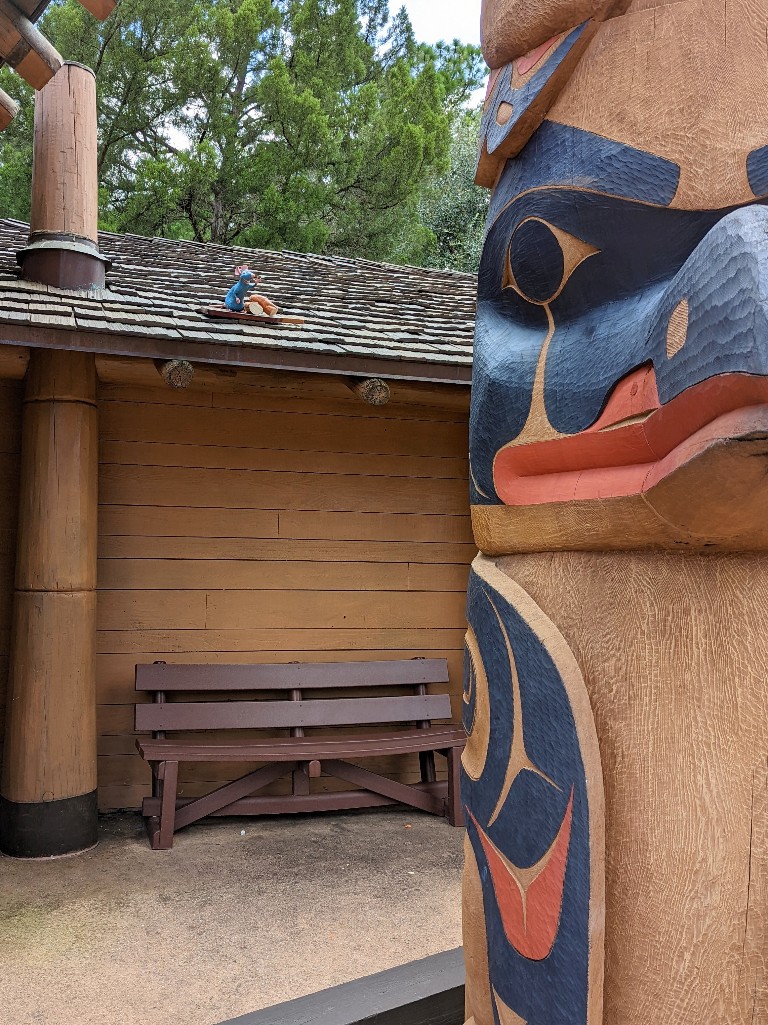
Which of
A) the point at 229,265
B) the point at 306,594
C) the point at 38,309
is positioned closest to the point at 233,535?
the point at 306,594

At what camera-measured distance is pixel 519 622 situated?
1222 mm

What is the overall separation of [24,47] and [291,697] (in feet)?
11.1

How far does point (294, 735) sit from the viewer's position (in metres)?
4.77

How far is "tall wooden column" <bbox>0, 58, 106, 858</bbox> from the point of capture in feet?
13.1

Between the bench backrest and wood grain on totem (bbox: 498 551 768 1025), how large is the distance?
3.75 metres

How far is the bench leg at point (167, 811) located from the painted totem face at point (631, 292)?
128 inches

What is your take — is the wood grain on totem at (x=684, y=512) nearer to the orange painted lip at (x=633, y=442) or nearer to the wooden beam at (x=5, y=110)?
the orange painted lip at (x=633, y=442)

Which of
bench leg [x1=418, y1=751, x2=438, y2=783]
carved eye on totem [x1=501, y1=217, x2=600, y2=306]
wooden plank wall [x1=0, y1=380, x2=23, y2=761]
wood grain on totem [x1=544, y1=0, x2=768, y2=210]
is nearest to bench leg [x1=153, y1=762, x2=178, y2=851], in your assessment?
wooden plank wall [x1=0, y1=380, x2=23, y2=761]

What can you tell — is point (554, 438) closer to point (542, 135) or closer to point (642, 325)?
point (642, 325)

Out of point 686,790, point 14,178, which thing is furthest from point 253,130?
point 686,790

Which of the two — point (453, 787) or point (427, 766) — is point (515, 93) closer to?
point (453, 787)

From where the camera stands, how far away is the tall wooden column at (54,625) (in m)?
4.01

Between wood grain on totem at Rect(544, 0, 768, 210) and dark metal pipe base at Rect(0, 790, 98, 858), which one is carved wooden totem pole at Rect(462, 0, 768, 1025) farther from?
dark metal pipe base at Rect(0, 790, 98, 858)

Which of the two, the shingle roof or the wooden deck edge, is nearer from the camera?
the wooden deck edge
